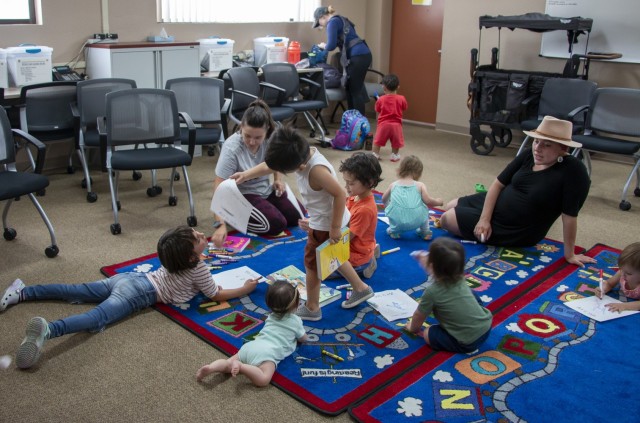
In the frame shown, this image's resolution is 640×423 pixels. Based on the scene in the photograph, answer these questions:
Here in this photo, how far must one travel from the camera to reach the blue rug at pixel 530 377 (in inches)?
96.0

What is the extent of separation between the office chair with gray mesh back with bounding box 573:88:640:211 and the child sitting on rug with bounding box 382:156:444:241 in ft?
6.51

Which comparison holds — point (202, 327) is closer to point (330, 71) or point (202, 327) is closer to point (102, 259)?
point (102, 259)

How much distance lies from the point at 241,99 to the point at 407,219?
2.61 meters

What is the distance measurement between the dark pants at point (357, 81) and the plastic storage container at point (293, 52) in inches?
24.6

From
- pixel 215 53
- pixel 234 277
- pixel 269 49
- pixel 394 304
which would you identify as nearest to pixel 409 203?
pixel 394 304

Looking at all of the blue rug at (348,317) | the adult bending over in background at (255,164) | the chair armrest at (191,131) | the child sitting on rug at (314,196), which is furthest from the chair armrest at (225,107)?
the child sitting on rug at (314,196)

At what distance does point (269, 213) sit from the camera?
13.6 feet

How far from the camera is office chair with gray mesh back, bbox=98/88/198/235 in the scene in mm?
4266

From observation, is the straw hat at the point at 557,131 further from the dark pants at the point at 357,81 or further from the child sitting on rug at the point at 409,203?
the dark pants at the point at 357,81

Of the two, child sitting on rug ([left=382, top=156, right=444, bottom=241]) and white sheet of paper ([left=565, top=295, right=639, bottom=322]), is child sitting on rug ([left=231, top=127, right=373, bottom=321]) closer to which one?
child sitting on rug ([left=382, top=156, right=444, bottom=241])

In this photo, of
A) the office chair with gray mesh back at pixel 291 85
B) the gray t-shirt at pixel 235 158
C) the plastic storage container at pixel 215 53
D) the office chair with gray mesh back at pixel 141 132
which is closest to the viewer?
the gray t-shirt at pixel 235 158

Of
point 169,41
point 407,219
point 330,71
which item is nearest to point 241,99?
point 169,41

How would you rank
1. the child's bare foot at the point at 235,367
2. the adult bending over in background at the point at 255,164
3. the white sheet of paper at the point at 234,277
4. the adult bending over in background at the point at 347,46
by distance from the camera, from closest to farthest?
the child's bare foot at the point at 235,367 → the white sheet of paper at the point at 234,277 → the adult bending over in background at the point at 255,164 → the adult bending over in background at the point at 347,46

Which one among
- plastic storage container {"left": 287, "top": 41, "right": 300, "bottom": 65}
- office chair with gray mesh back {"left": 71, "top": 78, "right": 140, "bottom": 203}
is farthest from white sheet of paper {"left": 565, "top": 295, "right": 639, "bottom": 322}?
plastic storage container {"left": 287, "top": 41, "right": 300, "bottom": 65}
